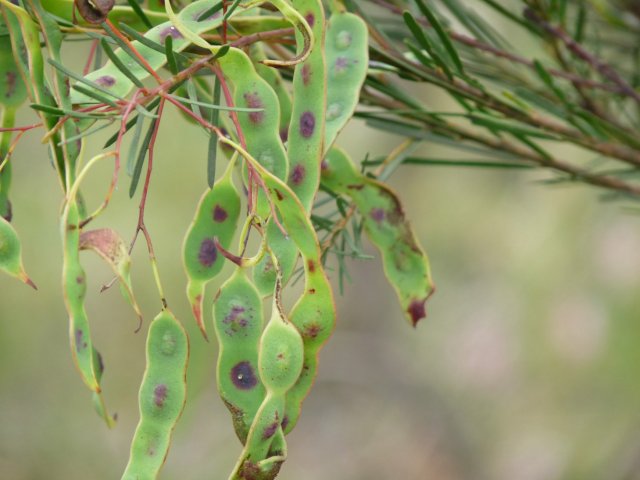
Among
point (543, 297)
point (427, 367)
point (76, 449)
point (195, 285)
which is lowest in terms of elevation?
point (76, 449)

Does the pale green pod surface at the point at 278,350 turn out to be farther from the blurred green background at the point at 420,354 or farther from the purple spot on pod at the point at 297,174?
the blurred green background at the point at 420,354

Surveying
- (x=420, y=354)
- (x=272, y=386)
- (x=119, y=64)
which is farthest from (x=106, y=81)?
(x=420, y=354)

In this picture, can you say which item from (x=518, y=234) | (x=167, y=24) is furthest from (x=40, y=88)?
(x=518, y=234)

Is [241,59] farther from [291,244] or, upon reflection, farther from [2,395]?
[2,395]

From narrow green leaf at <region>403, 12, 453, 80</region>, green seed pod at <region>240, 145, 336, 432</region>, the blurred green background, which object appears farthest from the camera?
the blurred green background

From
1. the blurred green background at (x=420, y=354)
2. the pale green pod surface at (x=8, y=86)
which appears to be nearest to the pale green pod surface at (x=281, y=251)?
the pale green pod surface at (x=8, y=86)

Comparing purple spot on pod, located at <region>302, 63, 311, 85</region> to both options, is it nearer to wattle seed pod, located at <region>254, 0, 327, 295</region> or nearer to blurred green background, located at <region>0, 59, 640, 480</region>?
wattle seed pod, located at <region>254, 0, 327, 295</region>

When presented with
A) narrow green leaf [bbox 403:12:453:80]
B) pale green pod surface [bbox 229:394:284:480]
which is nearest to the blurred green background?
narrow green leaf [bbox 403:12:453:80]
